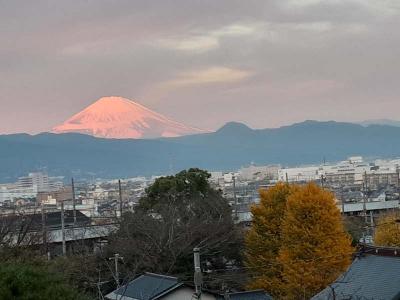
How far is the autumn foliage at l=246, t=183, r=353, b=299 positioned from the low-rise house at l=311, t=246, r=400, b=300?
7.85 ft

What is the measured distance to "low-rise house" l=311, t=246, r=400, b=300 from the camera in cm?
1415

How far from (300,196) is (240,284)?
375 cm

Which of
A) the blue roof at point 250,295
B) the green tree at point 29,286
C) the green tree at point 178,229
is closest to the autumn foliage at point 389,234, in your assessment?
the green tree at point 178,229

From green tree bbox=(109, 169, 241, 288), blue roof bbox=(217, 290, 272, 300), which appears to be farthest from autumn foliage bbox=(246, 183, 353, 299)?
green tree bbox=(109, 169, 241, 288)

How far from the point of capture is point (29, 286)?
763 cm

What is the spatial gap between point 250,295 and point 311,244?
230 cm

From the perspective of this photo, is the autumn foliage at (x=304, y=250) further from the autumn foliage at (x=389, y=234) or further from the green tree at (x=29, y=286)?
the green tree at (x=29, y=286)

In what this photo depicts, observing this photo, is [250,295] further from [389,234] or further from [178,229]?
[389,234]

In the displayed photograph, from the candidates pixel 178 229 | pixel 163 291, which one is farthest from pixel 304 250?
pixel 178 229

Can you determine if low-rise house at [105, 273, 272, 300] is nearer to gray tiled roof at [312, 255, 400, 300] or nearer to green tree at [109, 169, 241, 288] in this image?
green tree at [109, 169, 241, 288]

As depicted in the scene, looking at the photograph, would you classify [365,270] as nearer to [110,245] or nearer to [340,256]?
[340,256]

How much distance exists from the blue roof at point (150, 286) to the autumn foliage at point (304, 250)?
351 cm

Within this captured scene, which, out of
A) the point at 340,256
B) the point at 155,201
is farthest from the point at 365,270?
the point at 155,201

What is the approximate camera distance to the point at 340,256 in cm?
1870
